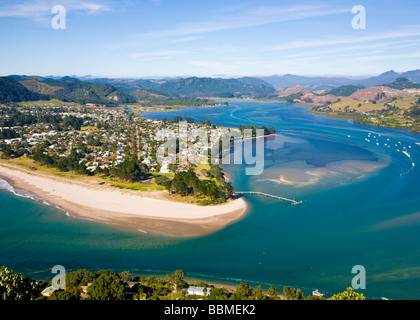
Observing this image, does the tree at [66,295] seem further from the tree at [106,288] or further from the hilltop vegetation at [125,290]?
the tree at [106,288]

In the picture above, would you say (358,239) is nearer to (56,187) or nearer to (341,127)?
(56,187)

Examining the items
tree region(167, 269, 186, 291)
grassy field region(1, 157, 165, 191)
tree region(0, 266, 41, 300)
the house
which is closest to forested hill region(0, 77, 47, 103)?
grassy field region(1, 157, 165, 191)

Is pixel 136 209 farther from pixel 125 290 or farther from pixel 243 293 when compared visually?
pixel 243 293

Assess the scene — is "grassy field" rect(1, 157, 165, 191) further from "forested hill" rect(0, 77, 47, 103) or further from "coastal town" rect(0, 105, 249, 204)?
"forested hill" rect(0, 77, 47, 103)

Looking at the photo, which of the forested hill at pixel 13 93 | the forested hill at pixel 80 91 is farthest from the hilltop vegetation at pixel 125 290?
the forested hill at pixel 80 91

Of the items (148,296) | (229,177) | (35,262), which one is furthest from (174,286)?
(229,177)

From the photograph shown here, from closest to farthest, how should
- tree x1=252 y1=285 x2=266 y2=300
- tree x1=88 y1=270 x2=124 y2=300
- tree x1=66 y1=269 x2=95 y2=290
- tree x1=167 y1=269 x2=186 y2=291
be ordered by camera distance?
tree x1=88 y1=270 x2=124 y2=300, tree x1=252 y1=285 x2=266 y2=300, tree x1=66 y1=269 x2=95 y2=290, tree x1=167 y1=269 x2=186 y2=291
